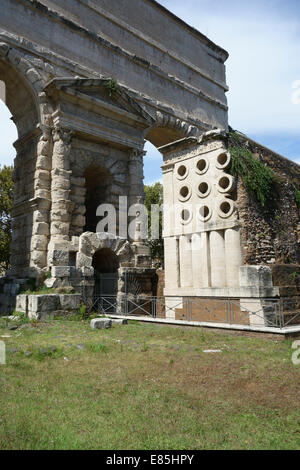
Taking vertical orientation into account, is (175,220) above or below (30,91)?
below

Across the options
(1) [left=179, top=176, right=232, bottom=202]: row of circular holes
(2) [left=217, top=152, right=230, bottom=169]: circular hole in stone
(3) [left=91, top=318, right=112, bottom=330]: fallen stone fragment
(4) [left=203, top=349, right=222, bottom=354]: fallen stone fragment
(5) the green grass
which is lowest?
(5) the green grass

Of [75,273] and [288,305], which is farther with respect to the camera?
[75,273]

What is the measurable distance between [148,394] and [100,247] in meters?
8.88

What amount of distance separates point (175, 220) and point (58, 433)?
9438mm

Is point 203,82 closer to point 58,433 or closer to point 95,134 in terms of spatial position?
point 95,134

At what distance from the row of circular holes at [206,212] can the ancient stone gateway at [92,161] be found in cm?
3

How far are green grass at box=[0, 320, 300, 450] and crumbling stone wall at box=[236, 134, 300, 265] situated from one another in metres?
3.27

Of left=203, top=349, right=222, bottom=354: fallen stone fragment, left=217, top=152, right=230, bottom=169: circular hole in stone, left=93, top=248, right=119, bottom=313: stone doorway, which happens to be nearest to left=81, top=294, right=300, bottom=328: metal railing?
left=93, top=248, right=119, bottom=313: stone doorway

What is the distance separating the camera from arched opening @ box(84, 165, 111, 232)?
14837 mm

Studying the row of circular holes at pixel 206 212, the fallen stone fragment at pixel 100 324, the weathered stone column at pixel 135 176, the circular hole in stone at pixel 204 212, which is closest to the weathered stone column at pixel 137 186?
the weathered stone column at pixel 135 176

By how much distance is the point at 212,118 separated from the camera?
20.9m

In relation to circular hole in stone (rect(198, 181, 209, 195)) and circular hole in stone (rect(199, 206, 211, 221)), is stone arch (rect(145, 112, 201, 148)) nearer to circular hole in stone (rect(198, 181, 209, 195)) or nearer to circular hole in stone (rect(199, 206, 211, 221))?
circular hole in stone (rect(198, 181, 209, 195))
